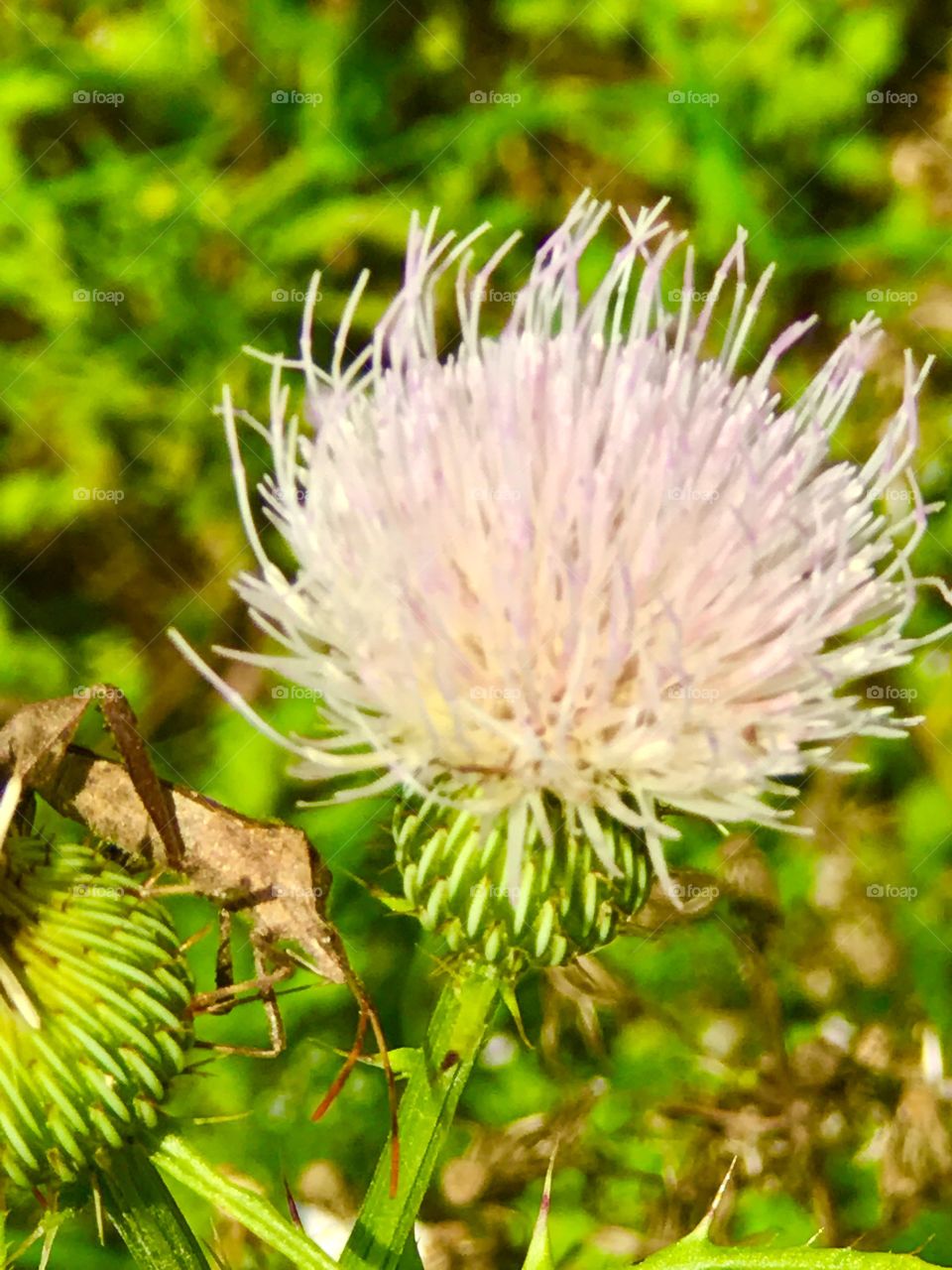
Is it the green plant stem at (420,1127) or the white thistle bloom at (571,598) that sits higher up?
the white thistle bloom at (571,598)

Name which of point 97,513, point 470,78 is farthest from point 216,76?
point 97,513

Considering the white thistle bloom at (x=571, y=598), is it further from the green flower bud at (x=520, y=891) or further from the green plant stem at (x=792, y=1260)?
the green plant stem at (x=792, y=1260)

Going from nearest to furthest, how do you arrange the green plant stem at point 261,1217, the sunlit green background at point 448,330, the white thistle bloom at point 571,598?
the green plant stem at point 261,1217 → the white thistle bloom at point 571,598 → the sunlit green background at point 448,330

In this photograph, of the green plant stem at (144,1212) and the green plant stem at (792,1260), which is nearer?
the green plant stem at (792,1260)

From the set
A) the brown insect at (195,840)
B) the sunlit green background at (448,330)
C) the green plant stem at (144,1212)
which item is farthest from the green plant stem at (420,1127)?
the sunlit green background at (448,330)

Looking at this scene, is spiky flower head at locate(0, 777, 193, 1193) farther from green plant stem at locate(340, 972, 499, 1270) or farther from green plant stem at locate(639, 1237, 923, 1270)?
green plant stem at locate(639, 1237, 923, 1270)

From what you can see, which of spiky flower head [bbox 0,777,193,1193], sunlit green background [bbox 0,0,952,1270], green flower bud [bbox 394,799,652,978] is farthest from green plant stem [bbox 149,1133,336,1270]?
sunlit green background [bbox 0,0,952,1270]
